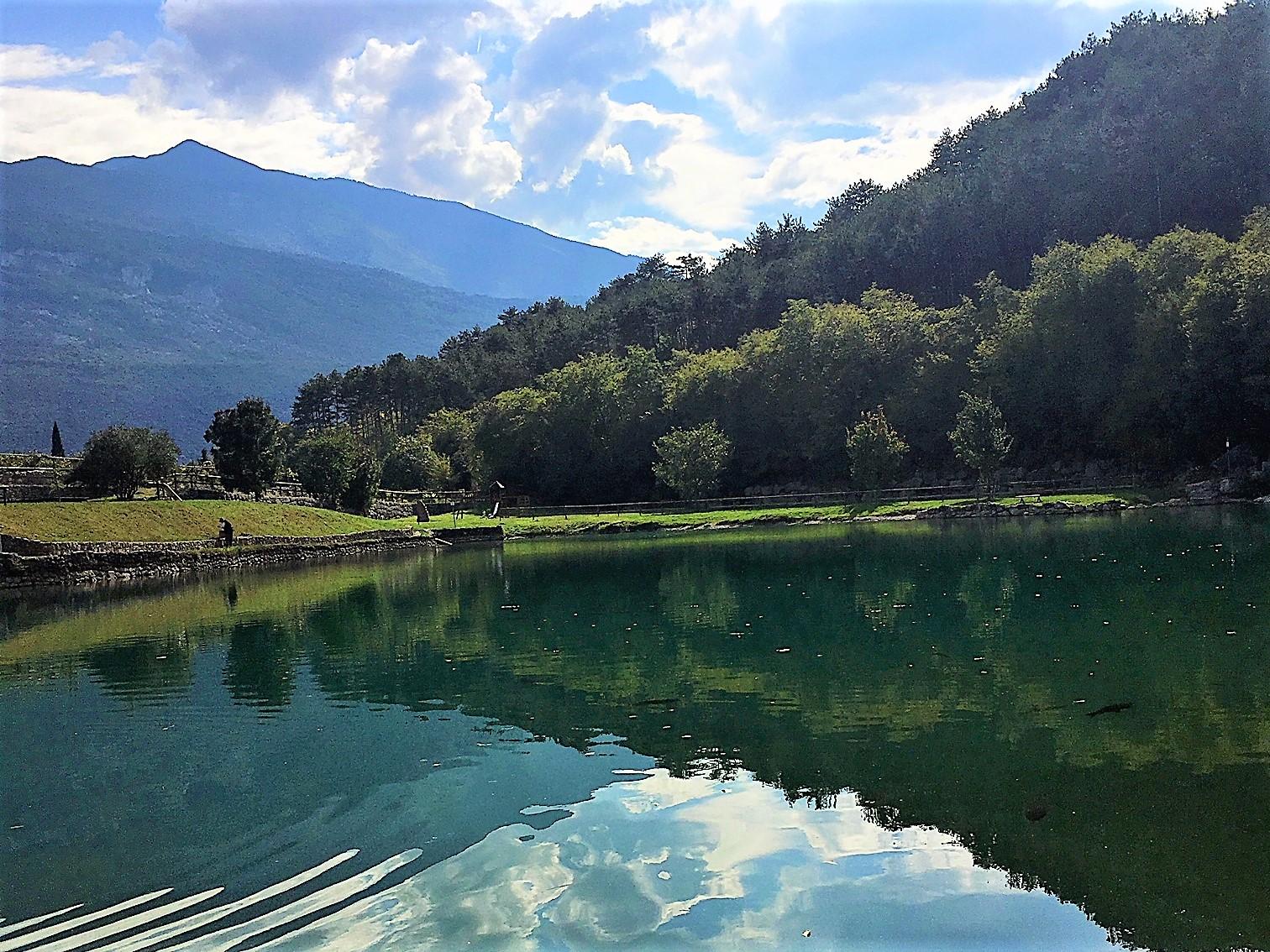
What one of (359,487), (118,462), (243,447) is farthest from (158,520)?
(359,487)

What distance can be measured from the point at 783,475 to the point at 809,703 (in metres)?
79.8

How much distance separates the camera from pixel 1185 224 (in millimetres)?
94688

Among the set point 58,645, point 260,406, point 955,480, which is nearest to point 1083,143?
point 955,480

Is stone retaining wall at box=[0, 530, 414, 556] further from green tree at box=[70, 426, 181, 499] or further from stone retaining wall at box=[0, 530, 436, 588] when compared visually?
green tree at box=[70, 426, 181, 499]

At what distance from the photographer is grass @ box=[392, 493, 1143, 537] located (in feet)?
209

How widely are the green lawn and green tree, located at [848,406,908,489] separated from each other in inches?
1366

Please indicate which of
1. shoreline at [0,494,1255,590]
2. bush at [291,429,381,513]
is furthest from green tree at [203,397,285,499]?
shoreline at [0,494,1255,590]

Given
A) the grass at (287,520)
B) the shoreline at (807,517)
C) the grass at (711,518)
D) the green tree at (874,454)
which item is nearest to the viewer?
the grass at (287,520)

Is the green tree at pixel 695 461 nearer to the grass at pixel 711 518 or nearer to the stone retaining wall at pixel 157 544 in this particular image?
the grass at pixel 711 518

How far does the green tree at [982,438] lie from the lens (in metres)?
69.5

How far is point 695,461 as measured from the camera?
3359 inches

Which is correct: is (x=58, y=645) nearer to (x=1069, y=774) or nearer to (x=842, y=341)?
(x=1069, y=774)

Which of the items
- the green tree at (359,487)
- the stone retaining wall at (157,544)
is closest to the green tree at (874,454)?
the stone retaining wall at (157,544)

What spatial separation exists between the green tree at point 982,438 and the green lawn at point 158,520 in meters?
41.3
